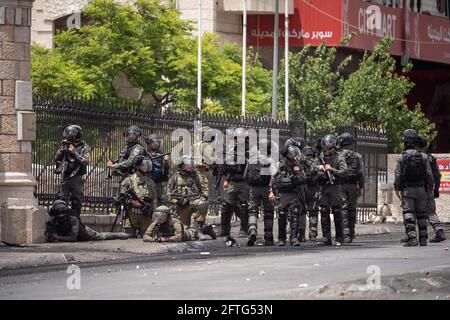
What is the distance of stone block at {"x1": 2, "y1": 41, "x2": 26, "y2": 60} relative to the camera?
2308 cm

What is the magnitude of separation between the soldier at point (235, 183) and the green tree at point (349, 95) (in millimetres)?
16510

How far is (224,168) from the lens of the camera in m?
24.4

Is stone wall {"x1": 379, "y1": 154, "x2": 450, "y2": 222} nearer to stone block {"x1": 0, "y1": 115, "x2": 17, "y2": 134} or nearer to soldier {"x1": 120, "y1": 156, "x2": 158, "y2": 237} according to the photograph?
soldier {"x1": 120, "y1": 156, "x2": 158, "y2": 237}

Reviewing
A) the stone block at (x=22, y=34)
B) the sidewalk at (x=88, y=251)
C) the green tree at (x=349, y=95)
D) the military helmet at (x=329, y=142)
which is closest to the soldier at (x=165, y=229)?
the sidewalk at (x=88, y=251)

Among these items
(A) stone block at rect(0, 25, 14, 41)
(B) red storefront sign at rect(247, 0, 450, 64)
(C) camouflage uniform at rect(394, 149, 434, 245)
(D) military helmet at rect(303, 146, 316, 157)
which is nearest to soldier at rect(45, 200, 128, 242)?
(A) stone block at rect(0, 25, 14, 41)

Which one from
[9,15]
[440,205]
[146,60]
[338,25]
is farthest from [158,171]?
[338,25]

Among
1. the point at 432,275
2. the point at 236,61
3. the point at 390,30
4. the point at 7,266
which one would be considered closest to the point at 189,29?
the point at 236,61

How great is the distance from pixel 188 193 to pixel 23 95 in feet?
10.5

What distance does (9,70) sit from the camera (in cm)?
2309

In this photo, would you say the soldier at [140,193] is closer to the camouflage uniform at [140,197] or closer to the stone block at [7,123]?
the camouflage uniform at [140,197]

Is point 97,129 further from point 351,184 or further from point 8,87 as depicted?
point 351,184

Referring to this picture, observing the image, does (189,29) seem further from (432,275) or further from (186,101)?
(432,275)

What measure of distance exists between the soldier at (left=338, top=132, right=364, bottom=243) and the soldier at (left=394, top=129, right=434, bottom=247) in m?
A: 1.79
